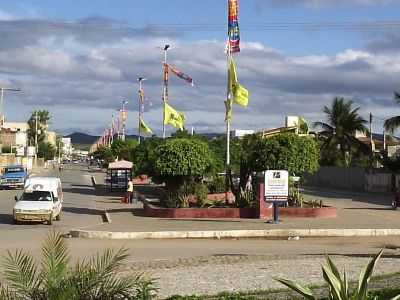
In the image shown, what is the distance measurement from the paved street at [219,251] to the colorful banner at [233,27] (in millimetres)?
8797

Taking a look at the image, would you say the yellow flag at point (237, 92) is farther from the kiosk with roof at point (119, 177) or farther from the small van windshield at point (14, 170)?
the small van windshield at point (14, 170)

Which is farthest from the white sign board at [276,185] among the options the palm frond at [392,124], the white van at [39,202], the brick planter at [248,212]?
the palm frond at [392,124]

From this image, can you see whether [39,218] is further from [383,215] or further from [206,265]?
[383,215]

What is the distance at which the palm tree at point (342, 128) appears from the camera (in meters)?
75.1

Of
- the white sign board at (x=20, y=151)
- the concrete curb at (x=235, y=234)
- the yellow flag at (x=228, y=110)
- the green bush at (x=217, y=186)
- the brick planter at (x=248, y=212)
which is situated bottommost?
the concrete curb at (x=235, y=234)

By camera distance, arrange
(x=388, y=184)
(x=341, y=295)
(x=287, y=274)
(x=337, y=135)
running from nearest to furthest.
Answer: (x=341, y=295), (x=287, y=274), (x=388, y=184), (x=337, y=135)

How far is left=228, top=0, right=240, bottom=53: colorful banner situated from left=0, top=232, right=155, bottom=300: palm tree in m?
26.4

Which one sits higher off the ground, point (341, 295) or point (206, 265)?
point (341, 295)

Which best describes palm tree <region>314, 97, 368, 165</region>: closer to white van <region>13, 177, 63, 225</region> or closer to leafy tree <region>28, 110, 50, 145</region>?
white van <region>13, 177, 63, 225</region>

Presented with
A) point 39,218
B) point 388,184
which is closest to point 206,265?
point 39,218

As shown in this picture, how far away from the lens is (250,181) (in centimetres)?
3164

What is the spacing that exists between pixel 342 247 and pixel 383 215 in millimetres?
12256

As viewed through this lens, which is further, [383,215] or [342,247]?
[383,215]

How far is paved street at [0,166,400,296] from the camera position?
1245 cm
